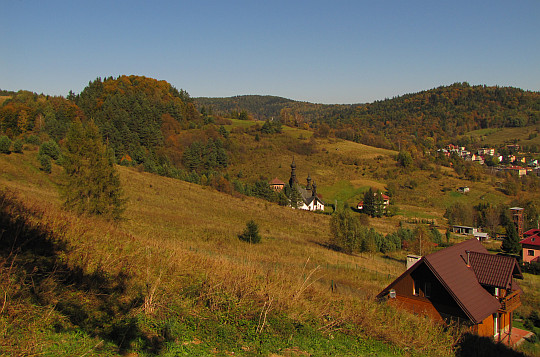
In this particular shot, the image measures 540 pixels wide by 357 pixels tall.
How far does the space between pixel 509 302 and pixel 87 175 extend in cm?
2115

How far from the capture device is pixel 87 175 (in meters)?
17.8

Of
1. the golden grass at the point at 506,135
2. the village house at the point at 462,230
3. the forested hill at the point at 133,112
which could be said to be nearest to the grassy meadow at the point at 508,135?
the golden grass at the point at 506,135

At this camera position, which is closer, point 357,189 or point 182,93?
point 357,189

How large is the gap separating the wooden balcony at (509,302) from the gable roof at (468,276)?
1.53ft

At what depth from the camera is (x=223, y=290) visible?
6109 millimetres

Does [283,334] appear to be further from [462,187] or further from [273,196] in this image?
[462,187]

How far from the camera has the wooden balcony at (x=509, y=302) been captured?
1714 centimetres

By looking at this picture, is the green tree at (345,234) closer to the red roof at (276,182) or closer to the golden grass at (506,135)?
the red roof at (276,182)

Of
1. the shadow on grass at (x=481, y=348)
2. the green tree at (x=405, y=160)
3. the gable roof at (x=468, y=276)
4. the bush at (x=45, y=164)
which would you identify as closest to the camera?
the shadow on grass at (x=481, y=348)

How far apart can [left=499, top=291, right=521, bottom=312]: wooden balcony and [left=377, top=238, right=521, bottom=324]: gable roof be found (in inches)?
18.4

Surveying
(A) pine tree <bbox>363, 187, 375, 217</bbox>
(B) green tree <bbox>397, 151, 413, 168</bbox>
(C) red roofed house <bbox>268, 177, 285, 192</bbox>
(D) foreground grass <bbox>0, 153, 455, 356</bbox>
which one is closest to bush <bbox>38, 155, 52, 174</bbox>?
(D) foreground grass <bbox>0, 153, 455, 356</bbox>

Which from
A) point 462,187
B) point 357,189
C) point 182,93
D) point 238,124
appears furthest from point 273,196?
point 182,93

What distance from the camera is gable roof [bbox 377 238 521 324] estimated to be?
15.6m

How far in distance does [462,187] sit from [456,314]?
75.1 metres
